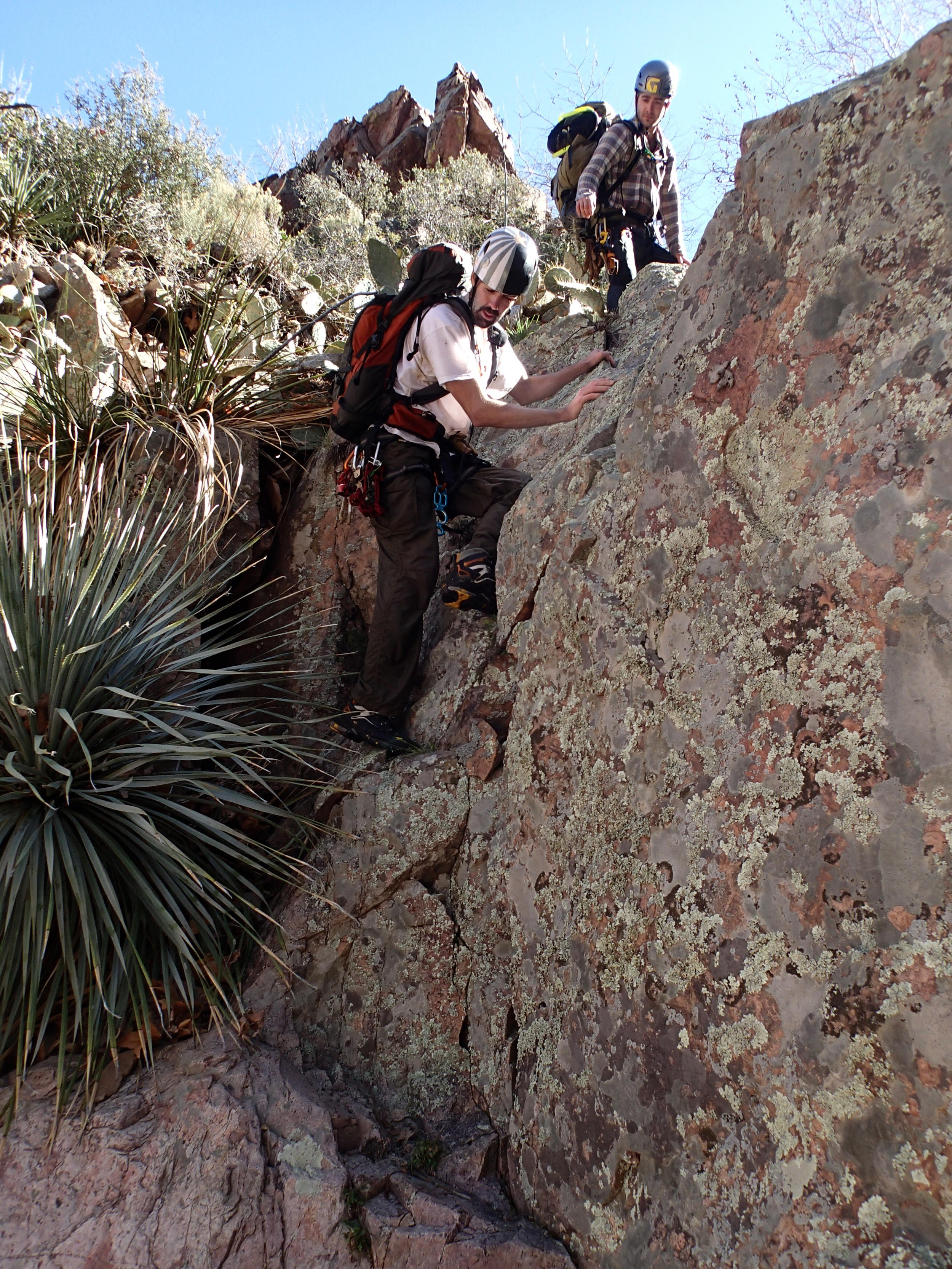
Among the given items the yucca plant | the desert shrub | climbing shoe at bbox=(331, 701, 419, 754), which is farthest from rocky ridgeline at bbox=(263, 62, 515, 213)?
climbing shoe at bbox=(331, 701, 419, 754)

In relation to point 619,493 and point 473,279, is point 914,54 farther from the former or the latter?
point 473,279

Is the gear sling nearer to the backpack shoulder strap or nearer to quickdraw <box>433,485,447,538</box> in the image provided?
quickdraw <box>433,485,447,538</box>

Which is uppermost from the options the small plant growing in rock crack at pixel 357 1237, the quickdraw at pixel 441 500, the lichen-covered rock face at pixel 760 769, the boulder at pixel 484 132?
the boulder at pixel 484 132

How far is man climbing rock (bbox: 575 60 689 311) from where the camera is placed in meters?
5.31

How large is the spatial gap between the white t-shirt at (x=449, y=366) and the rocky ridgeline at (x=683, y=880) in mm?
593

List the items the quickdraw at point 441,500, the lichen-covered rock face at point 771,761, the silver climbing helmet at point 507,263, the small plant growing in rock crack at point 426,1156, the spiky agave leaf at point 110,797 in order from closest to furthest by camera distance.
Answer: the lichen-covered rock face at point 771,761
the small plant growing in rock crack at point 426,1156
the spiky agave leaf at point 110,797
the silver climbing helmet at point 507,263
the quickdraw at point 441,500

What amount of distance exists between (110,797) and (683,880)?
6.33 ft

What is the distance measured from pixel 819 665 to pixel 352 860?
6.29ft

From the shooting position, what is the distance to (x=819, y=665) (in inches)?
74.6

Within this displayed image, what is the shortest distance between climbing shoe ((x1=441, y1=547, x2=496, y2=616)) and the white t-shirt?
1.80 feet

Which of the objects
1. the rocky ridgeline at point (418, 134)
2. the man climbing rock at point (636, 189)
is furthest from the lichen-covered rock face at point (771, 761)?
the rocky ridgeline at point (418, 134)

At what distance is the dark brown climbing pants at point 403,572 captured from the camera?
357 cm

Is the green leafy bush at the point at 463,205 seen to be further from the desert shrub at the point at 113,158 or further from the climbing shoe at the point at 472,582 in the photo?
the climbing shoe at the point at 472,582

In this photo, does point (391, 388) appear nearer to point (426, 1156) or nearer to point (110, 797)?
point (110, 797)
